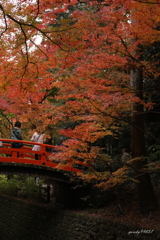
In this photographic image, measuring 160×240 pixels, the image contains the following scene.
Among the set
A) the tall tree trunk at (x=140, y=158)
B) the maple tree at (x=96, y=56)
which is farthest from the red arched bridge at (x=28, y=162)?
the tall tree trunk at (x=140, y=158)

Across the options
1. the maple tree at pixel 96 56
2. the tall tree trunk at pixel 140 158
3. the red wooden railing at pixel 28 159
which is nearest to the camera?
the maple tree at pixel 96 56

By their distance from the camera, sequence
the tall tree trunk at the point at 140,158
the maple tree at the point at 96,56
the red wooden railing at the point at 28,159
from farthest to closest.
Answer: the red wooden railing at the point at 28,159 < the tall tree trunk at the point at 140,158 < the maple tree at the point at 96,56

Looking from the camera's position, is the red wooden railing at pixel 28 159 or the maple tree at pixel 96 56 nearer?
the maple tree at pixel 96 56

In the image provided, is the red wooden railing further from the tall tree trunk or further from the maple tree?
the tall tree trunk

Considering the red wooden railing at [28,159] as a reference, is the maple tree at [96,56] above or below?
above

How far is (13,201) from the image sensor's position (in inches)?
511

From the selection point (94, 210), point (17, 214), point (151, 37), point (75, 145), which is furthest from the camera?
point (17, 214)

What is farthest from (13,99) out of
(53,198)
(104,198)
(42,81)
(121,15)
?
(121,15)

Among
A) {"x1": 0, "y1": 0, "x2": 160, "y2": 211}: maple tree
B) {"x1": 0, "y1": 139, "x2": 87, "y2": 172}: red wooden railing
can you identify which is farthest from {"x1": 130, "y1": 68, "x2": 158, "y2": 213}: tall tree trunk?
{"x1": 0, "y1": 139, "x2": 87, "y2": 172}: red wooden railing

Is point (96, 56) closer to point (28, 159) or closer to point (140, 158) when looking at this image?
point (140, 158)

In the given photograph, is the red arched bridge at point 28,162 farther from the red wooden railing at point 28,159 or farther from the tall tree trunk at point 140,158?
the tall tree trunk at point 140,158

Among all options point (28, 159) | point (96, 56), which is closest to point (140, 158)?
point (96, 56)

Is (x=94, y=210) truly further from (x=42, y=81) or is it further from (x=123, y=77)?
(x=42, y=81)

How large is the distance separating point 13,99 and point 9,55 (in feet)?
13.1
